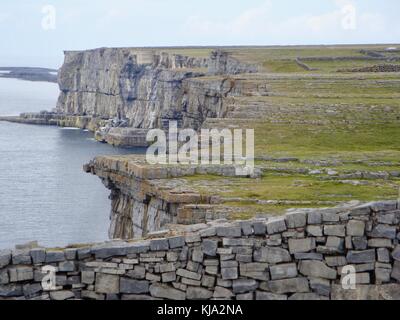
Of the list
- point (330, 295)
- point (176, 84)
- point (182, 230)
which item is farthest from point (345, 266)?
point (176, 84)

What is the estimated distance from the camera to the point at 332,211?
1980 centimetres

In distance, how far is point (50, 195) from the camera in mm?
85000

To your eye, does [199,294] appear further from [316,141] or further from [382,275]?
[316,141]

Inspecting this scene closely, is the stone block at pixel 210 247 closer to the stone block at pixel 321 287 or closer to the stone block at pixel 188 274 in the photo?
the stone block at pixel 188 274

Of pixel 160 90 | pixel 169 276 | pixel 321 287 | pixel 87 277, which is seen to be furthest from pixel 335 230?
pixel 160 90

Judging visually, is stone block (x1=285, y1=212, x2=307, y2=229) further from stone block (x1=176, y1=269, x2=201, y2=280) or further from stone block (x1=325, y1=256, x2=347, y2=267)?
stone block (x1=176, y1=269, x2=201, y2=280)

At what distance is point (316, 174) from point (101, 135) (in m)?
136

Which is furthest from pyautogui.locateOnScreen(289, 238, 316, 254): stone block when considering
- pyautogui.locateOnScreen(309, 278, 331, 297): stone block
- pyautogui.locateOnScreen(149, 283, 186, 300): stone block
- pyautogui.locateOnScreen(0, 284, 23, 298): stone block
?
pyautogui.locateOnScreen(0, 284, 23, 298): stone block

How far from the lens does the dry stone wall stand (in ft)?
64.5

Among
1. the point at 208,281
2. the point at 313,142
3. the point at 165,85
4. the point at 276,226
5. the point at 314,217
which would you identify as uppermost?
the point at 165,85

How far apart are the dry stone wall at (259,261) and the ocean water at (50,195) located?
125 ft

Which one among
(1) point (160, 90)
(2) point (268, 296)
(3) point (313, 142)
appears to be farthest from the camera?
(1) point (160, 90)

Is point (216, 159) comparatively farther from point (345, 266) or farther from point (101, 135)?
point (101, 135)

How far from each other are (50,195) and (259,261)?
6656 cm
